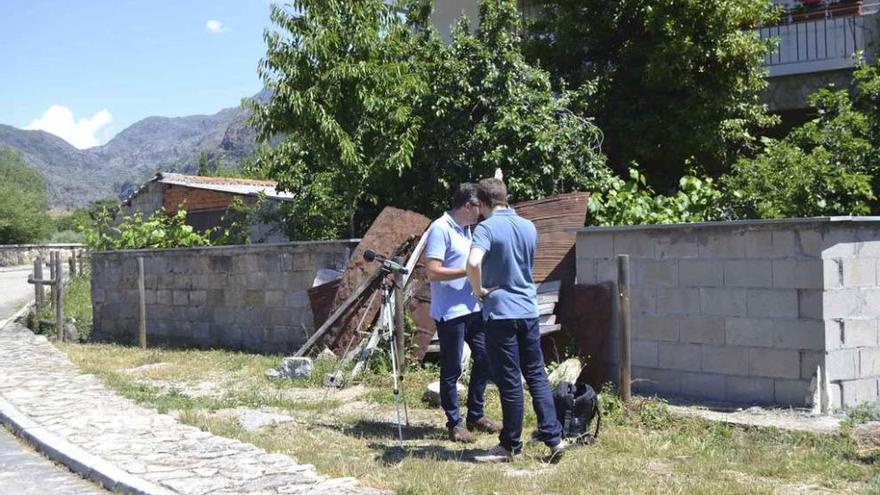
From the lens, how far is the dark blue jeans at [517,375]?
6742 millimetres

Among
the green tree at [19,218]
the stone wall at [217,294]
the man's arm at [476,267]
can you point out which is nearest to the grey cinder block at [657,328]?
the man's arm at [476,267]

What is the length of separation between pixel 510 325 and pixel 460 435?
1.27 meters

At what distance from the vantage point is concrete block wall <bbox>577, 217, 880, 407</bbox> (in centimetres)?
794

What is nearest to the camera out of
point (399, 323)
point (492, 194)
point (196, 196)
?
point (492, 194)

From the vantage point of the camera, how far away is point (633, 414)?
26.5ft

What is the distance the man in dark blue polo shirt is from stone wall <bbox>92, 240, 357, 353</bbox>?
5.72 m

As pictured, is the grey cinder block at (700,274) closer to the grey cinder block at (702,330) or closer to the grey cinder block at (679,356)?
the grey cinder block at (702,330)

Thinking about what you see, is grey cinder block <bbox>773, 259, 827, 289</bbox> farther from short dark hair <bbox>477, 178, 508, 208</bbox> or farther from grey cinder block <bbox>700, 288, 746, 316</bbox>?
short dark hair <bbox>477, 178, 508, 208</bbox>

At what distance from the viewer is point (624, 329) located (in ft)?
26.6

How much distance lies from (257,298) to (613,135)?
5.82 meters

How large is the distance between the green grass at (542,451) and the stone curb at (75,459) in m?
1.12

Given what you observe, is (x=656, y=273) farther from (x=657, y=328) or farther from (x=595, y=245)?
(x=595, y=245)

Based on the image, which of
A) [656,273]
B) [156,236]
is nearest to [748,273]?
[656,273]

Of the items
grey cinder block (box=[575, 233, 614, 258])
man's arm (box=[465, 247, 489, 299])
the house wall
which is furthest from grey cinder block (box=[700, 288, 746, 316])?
the house wall
